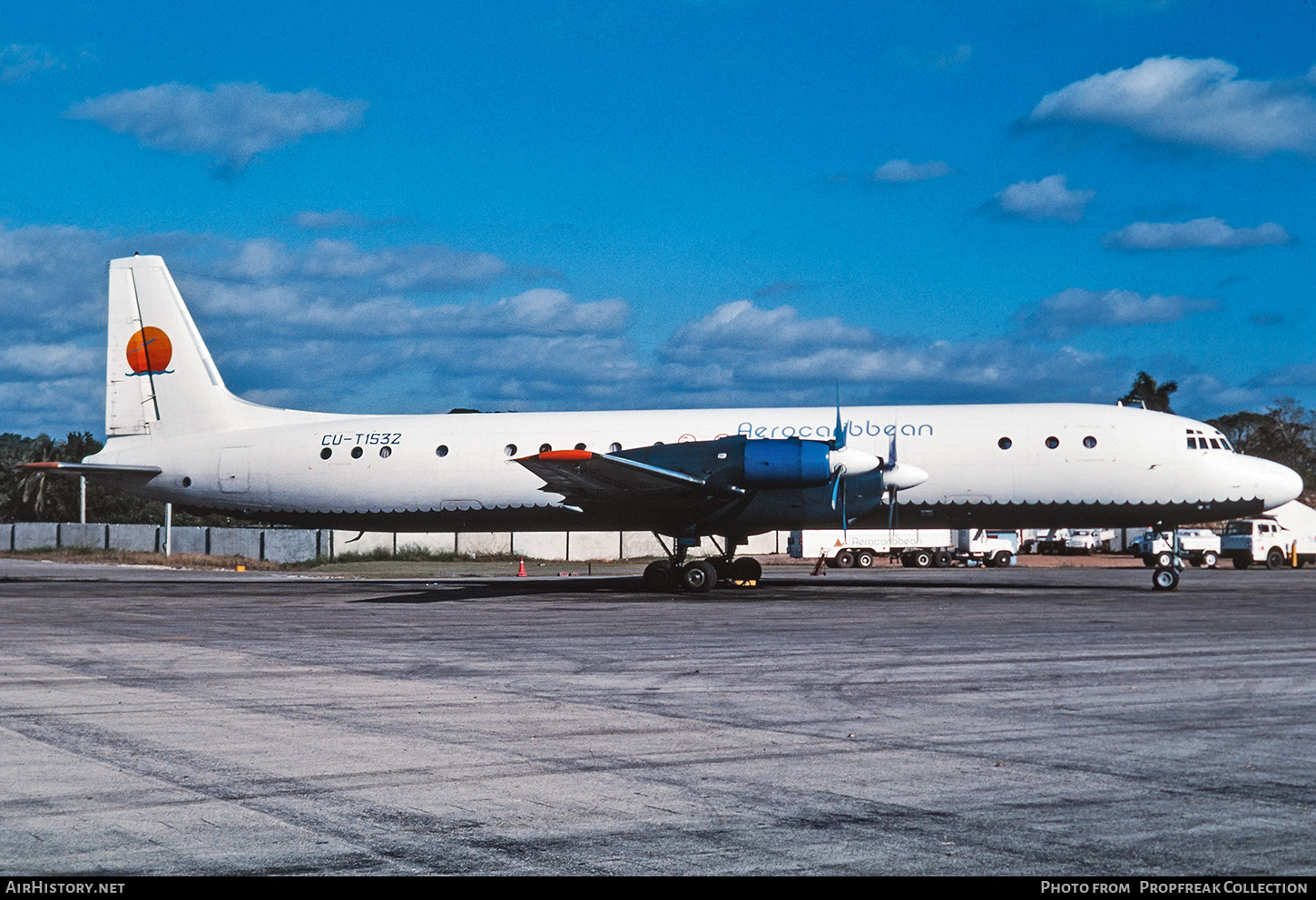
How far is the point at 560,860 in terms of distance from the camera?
17.2 ft

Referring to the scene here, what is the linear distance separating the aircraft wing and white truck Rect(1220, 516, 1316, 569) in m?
35.5

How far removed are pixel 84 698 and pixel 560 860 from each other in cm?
675

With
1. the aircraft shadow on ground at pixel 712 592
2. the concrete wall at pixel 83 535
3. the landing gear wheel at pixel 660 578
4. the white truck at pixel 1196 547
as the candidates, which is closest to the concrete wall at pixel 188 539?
the concrete wall at pixel 83 535

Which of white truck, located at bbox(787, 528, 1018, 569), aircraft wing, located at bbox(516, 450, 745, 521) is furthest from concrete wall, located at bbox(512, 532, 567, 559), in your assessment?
aircraft wing, located at bbox(516, 450, 745, 521)

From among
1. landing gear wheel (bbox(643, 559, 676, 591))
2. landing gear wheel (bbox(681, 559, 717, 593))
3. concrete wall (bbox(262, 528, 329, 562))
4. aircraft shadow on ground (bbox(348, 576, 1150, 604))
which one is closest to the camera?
aircraft shadow on ground (bbox(348, 576, 1150, 604))

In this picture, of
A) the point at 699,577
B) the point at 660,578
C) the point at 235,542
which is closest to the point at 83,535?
the point at 235,542

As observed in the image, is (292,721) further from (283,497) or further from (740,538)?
(283,497)

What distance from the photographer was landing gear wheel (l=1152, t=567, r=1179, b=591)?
26516 millimetres

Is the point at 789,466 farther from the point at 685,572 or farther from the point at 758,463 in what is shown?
the point at 685,572

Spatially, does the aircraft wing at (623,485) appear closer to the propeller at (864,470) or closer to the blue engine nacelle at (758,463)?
the blue engine nacelle at (758,463)

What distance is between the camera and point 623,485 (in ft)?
81.4

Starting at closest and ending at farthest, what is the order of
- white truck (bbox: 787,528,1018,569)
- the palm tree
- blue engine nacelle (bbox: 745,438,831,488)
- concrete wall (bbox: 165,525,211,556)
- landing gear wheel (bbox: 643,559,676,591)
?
blue engine nacelle (bbox: 745,438,831,488), landing gear wheel (bbox: 643,559,676,591), white truck (bbox: 787,528,1018,569), concrete wall (bbox: 165,525,211,556), the palm tree

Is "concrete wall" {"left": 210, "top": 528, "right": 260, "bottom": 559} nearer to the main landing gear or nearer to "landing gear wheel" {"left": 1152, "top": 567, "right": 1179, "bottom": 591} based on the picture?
the main landing gear

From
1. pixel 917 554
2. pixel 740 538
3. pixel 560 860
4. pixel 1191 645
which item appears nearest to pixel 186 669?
pixel 560 860
